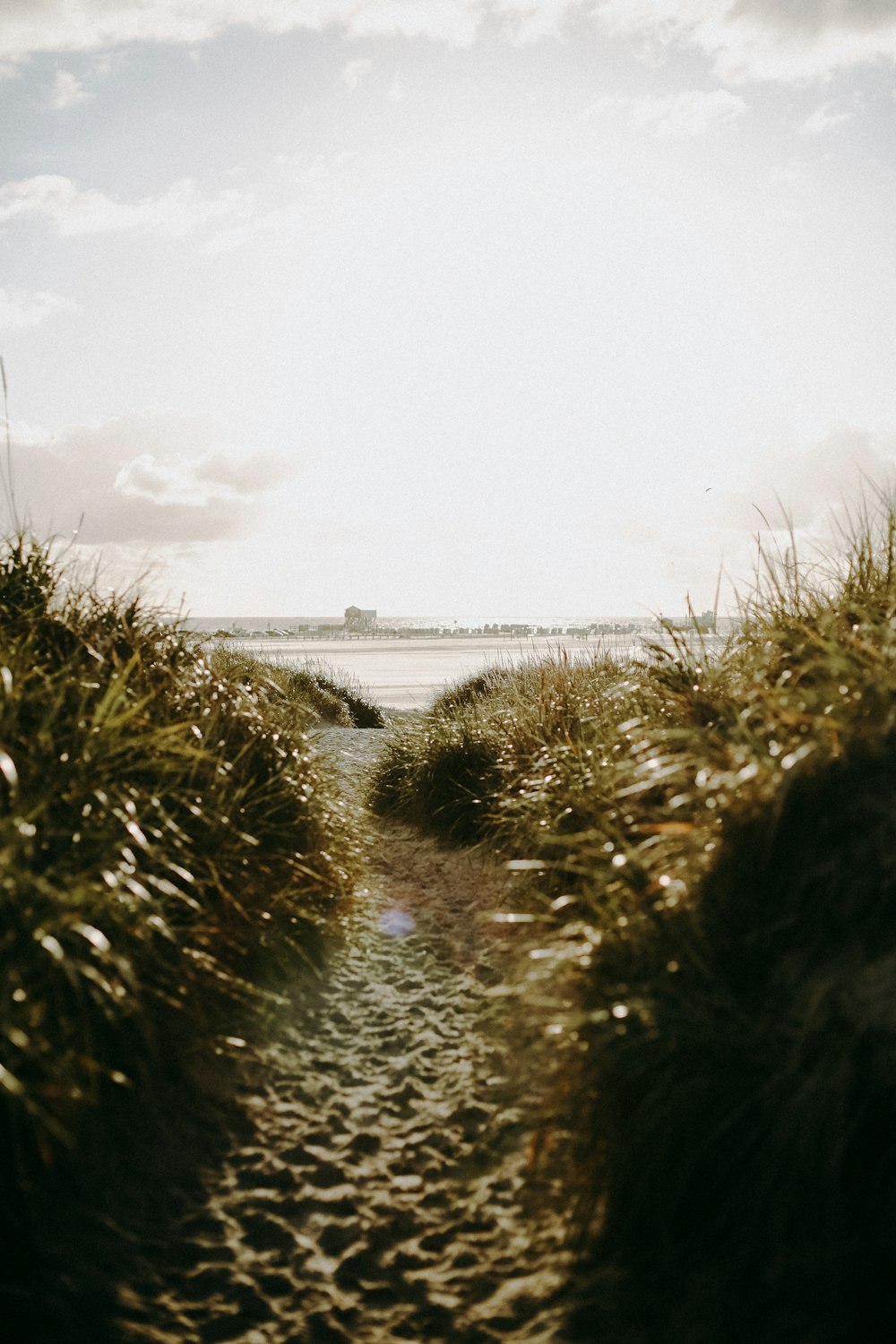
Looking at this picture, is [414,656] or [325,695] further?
[414,656]

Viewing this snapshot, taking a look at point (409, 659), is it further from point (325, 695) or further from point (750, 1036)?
point (750, 1036)

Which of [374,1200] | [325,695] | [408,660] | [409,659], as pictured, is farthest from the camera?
[409,659]

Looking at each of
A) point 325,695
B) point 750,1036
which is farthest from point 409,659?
point 750,1036

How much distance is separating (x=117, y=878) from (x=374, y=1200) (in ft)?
4.38

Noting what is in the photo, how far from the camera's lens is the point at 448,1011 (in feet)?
13.3

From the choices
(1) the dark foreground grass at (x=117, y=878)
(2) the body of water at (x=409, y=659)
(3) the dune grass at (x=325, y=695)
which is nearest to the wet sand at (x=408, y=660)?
(2) the body of water at (x=409, y=659)

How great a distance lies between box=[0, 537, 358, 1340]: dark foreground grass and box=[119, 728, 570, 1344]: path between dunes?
29 cm

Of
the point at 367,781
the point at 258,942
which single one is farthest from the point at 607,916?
the point at 367,781

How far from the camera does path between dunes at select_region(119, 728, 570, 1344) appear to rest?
227 centimetres

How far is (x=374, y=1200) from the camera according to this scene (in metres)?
2.75

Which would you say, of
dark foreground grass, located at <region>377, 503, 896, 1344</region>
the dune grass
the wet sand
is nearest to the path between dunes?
dark foreground grass, located at <region>377, 503, 896, 1344</region>

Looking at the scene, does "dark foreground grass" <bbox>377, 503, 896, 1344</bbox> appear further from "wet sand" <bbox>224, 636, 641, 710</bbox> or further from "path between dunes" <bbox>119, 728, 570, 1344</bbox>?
"wet sand" <bbox>224, 636, 641, 710</bbox>

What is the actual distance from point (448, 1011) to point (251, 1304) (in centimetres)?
183

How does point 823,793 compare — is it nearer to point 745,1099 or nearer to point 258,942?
point 745,1099
